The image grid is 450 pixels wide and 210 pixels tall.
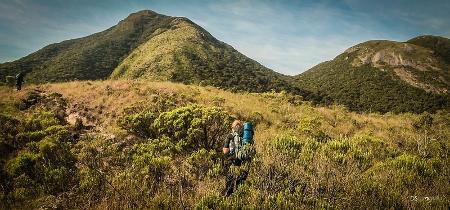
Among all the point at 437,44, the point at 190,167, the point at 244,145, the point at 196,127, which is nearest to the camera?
the point at 244,145

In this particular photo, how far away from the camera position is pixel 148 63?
57656mm

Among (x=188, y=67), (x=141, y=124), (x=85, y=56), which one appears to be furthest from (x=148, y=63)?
(x=141, y=124)

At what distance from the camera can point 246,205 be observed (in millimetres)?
5652

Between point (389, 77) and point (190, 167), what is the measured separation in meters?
70.8

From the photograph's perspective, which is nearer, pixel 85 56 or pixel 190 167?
pixel 190 167

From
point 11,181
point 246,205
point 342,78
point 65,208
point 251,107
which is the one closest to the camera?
point 246,205

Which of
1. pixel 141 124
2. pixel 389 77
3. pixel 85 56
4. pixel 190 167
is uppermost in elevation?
Result: pixel 85 56

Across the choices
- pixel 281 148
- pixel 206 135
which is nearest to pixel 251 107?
Answer: pixel 206 135

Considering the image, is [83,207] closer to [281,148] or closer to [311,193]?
[311,193]

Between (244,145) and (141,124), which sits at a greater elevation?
(244,145)

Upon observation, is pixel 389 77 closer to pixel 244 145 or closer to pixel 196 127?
pixel 196 127

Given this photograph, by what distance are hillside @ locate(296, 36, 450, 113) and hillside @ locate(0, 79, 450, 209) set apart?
40270 mm

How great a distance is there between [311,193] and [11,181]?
7270mm

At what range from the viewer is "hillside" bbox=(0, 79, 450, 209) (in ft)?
20.4
